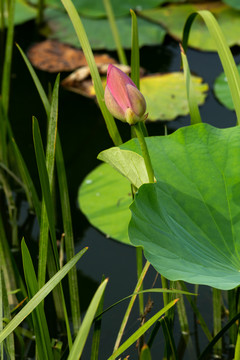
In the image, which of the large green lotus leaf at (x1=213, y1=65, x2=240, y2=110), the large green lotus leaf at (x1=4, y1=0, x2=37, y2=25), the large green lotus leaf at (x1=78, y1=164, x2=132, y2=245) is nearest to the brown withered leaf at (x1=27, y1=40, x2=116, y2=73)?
the large green lotus leaf at (x1=4, y1=0, x2=37, y2=25)

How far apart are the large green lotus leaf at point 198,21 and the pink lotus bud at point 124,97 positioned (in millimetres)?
1710

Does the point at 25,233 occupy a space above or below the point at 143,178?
below

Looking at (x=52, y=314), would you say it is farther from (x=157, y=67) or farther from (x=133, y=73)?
(x=157, y=67)

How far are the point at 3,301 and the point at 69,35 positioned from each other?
5.92 ft

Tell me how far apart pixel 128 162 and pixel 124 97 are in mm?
116

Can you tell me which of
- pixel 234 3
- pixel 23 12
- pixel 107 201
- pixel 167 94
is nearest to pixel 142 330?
pixel 107 201

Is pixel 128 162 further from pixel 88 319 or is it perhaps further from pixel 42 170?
pixel 88 319

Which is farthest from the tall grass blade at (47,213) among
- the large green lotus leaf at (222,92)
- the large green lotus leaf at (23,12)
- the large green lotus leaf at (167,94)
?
the large green lotus leaf at (23,12)

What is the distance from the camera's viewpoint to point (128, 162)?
0.87 metres

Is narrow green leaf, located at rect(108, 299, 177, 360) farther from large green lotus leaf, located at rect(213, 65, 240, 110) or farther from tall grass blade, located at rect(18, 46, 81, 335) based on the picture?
large green lotus leaf, located at rect(213, 65, 240, 110)

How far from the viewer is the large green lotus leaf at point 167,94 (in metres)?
2.01

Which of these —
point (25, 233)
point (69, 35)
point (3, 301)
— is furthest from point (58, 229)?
point (69, 35)

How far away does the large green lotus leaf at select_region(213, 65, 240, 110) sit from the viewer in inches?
79.7

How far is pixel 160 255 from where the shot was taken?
84 cm
